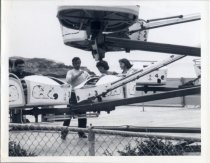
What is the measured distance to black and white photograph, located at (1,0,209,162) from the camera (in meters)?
2.33

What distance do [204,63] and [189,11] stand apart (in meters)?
0.29

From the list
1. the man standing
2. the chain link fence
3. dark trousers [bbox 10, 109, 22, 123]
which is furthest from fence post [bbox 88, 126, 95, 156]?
dark trousers [bbox 10, 109, 22, 123]

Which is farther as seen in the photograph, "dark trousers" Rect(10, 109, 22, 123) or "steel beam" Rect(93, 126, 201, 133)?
"steel beam" Rect(93, 126, 201, 133)

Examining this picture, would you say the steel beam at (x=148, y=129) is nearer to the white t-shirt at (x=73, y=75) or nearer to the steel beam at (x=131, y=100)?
the steel beam at (x=131, y=100)

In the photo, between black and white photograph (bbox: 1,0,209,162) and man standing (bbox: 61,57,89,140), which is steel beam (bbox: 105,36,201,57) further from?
man standing (bbox: 61,57,89,140)

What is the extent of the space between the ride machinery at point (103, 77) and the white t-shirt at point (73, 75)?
3cm

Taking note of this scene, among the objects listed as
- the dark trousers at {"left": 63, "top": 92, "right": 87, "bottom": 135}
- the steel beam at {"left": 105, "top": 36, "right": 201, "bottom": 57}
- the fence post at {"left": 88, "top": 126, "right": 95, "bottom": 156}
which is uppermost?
the steel beam at {"left": 105, "top": 36, "right": 201, "bottom": 57}

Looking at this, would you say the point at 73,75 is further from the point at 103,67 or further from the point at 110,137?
the point at 110,137

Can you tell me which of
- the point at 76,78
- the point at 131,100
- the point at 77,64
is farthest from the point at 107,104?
the point at 77,64

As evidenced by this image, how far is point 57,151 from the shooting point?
7.80 ft

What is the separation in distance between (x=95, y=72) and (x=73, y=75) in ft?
0.42

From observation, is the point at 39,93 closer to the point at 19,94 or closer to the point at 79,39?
the point at 19,94

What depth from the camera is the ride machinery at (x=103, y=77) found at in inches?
92.0

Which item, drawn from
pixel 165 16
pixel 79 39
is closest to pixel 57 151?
pixel 79 39
